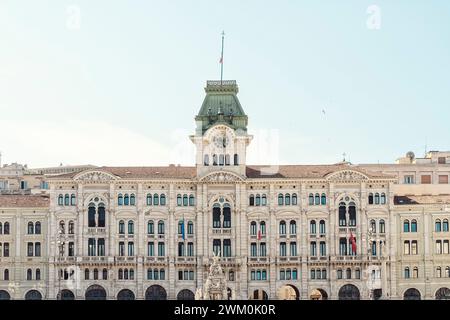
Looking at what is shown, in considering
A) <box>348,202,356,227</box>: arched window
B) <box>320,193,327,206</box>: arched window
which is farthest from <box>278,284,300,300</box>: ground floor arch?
<box>320,193,327,206</box>: arched window

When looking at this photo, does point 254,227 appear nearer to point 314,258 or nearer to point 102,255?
point 314,258

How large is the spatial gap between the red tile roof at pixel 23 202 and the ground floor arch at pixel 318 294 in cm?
2661

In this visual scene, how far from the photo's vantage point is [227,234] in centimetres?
9281

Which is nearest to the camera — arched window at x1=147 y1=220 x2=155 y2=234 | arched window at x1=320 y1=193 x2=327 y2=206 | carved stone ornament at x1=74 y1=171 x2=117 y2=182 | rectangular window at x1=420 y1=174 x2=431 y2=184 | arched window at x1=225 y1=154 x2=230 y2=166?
carved stone ornament at x1=74 y1=171 x2=117 y2=182

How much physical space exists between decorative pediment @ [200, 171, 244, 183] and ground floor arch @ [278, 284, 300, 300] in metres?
11.2

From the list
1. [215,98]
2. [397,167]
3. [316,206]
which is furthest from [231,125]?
[397,167]

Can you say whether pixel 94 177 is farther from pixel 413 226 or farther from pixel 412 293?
pixel 412 293

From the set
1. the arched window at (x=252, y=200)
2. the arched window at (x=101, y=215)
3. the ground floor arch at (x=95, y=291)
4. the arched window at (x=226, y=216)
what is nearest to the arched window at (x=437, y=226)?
the arched window at (x=252, y=200)

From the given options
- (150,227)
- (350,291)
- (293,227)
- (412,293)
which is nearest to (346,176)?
(293,227)

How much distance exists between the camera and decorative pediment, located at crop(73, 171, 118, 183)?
9244cm

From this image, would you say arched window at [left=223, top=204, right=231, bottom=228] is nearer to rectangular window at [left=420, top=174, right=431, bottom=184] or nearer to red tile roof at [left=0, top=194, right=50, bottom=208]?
red tile roof at [left=0, top=194, right=50, bottom=208]

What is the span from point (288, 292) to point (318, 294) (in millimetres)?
4786

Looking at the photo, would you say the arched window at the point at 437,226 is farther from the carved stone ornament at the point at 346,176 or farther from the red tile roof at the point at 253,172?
the carved stone ornament at the point at 346,176

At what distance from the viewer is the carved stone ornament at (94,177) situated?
92500mm
